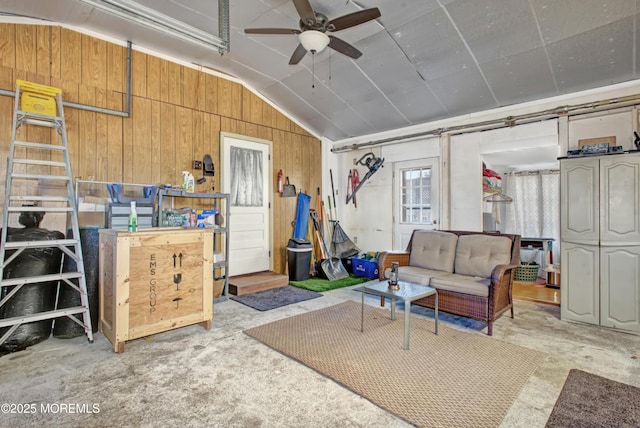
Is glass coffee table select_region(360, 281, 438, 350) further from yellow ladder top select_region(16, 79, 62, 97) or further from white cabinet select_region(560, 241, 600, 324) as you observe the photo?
yellow ladder top select_region(16, 79, 62, 97)

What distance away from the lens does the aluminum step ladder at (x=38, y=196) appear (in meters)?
2.71

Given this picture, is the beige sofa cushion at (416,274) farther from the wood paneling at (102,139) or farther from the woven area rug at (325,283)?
the wood paneling at (102,139)

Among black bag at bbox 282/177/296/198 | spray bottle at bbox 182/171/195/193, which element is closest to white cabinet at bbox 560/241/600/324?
black bag at bbox 282/177/296/198

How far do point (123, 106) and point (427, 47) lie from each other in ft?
12.4

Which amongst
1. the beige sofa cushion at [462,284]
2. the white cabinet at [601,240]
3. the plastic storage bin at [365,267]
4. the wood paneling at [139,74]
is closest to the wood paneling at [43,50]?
the wood paneling at [139,74]

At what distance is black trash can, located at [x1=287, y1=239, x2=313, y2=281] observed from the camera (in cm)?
548

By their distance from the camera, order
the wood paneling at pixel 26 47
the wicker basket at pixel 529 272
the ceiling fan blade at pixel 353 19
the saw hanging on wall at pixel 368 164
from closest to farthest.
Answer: the ceiling fan blade at pixel 353 19 → the wood paneling at pixel 26 47 → the wicker basket at pixel 529 272 → the saw hanging on wall at pixel 368 164

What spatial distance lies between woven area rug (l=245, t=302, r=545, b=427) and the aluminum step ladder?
65.9 inches

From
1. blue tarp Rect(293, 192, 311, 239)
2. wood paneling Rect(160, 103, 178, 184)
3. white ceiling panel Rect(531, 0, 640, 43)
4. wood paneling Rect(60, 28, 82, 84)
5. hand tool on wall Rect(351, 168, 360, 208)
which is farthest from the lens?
hand tool on wall Rect(351, 168, 360, 208)

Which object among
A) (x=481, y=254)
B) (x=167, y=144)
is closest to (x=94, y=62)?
(x=167, y=144)

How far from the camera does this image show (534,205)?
262 inches

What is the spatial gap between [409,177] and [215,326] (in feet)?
13.5

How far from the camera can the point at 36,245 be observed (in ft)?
9.00

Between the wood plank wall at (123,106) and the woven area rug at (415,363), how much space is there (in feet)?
8.99
